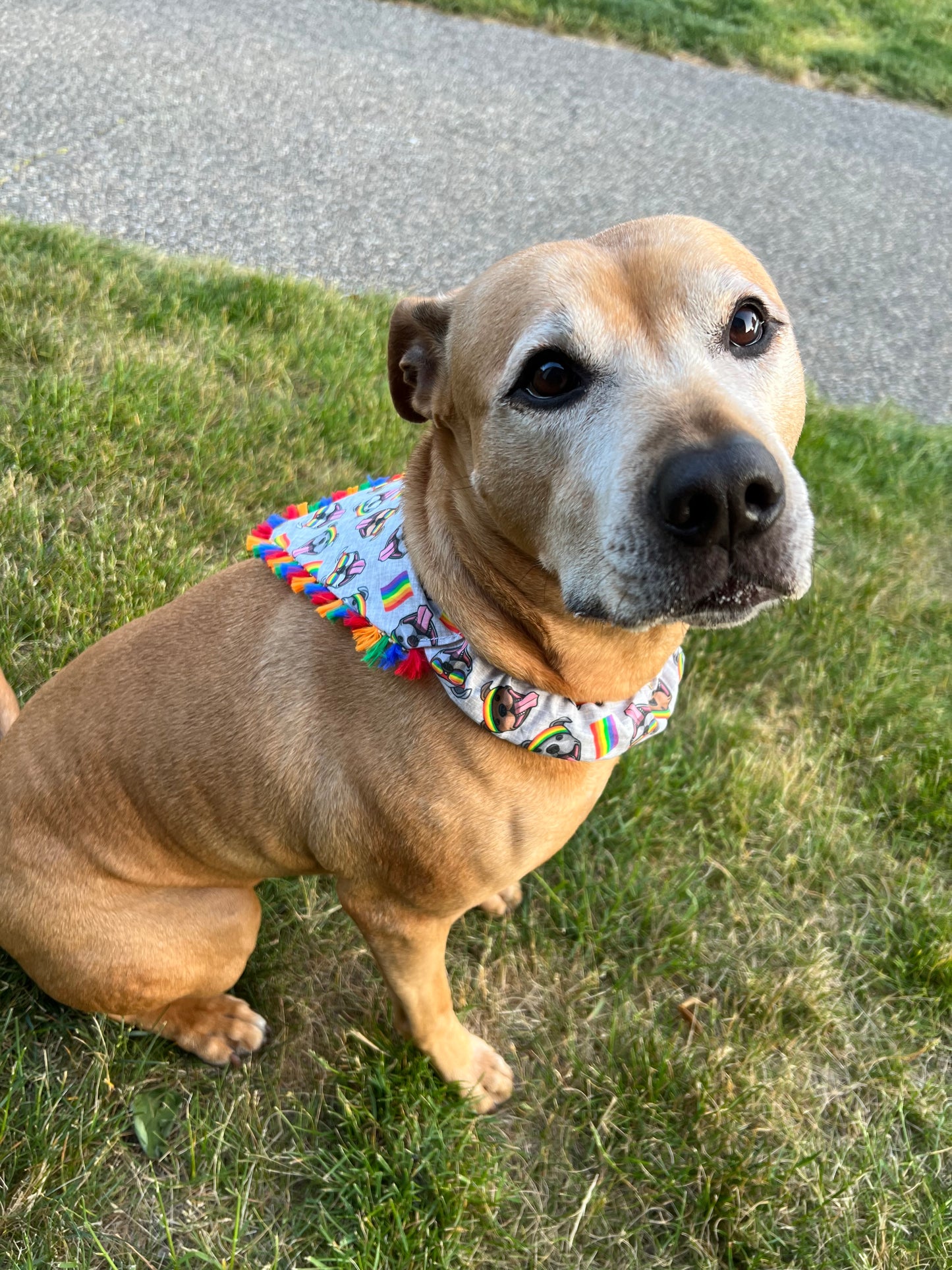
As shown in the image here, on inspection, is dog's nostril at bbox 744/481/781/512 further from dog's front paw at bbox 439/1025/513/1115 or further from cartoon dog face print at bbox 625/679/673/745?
dog's front paw at bbox 439/1025/513/1115

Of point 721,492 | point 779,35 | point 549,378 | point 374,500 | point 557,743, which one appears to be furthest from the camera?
point 779,35

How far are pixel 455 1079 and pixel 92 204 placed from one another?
552cm

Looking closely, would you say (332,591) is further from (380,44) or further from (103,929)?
(380,44)

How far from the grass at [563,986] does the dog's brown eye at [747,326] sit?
1.79 metres

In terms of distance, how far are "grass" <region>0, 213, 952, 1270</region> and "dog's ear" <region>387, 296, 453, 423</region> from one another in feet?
5.27

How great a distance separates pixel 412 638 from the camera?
2158 mm

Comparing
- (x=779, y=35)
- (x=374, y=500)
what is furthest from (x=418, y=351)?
(x=779, y=35)

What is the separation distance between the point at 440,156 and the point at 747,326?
6.02 m

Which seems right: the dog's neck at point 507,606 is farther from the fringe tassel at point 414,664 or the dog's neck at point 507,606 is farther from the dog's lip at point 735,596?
the dog's lip at point 735,596

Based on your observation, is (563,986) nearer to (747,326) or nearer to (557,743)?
(557,743)

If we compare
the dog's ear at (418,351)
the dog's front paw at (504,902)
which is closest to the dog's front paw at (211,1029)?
the dog's front paw at (504,902)

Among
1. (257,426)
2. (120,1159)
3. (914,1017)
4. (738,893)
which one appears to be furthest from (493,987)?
(257,426)

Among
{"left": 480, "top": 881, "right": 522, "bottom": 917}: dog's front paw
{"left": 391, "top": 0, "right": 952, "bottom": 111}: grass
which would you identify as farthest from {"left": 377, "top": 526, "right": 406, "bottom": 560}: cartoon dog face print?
{"left": 391, "top": 0, "right": 952, "bottom": 111}: grass

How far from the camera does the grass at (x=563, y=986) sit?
7.99ft
